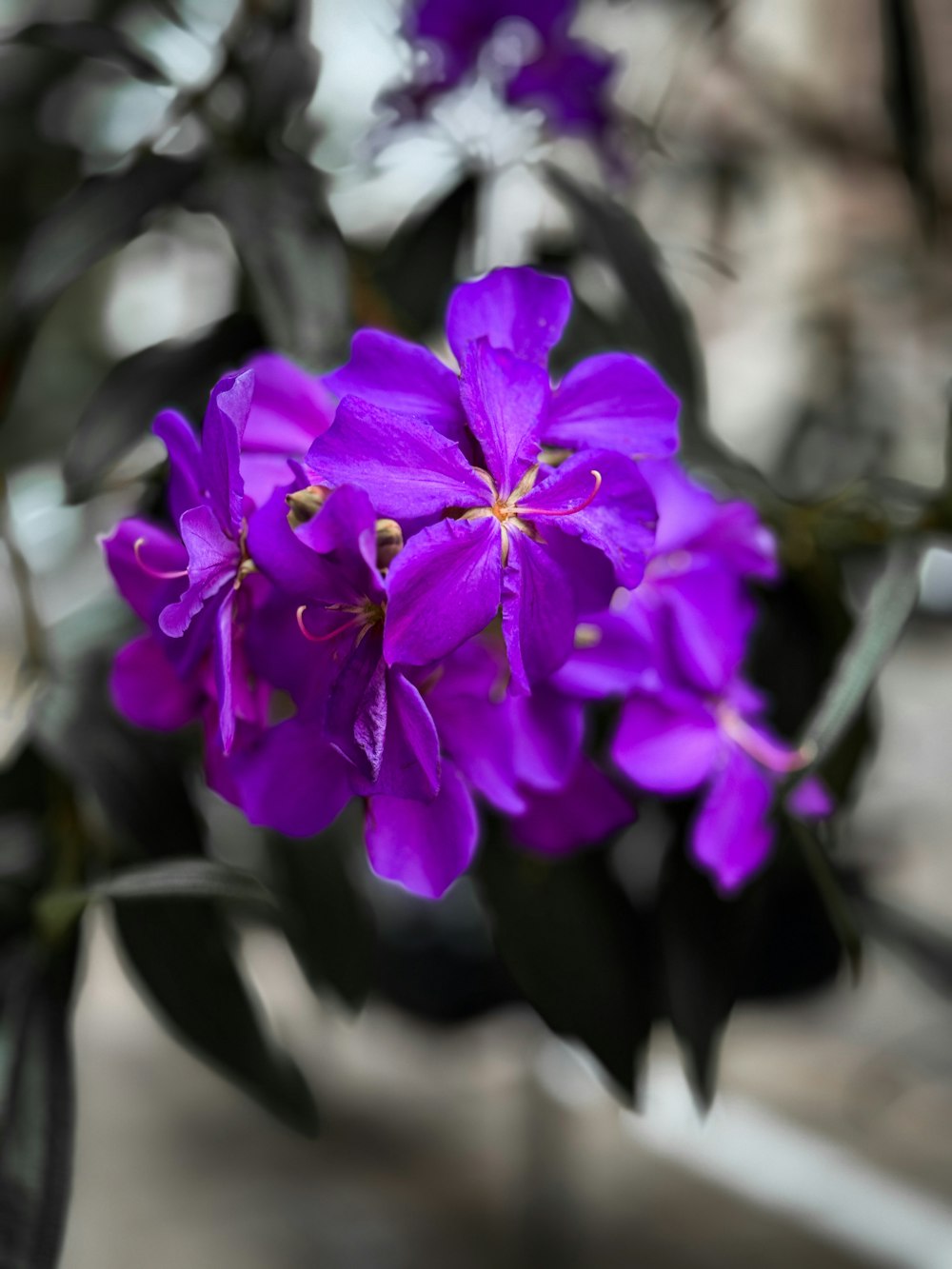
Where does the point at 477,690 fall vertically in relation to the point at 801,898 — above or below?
above

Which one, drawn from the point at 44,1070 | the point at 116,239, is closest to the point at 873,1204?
the point at 44,1070

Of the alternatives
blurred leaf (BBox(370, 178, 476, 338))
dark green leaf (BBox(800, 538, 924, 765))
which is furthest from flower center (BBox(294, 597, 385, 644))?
blurred leaf (BBox(370, 178, 476, 338))

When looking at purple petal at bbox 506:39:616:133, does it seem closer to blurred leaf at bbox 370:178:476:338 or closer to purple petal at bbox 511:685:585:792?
blurred leaf at bbox 370:178:476:338

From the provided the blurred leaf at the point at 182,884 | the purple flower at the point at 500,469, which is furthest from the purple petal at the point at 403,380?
the blurred leaf at the point at 182,884

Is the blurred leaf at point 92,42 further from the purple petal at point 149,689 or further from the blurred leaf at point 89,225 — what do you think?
the purple petal at point 149,689

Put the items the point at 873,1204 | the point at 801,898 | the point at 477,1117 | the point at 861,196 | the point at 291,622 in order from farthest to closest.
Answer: the point at 861,196, the point at 477,1117, the point at 873,1204, the point at 801,898, the point at 291,622

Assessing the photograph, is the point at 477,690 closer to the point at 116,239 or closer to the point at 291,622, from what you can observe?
the point at 291,622

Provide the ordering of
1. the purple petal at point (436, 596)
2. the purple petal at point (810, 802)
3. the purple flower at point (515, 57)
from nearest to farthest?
the purple petal at point (436, 596), the purple petal at point (810, 802), the purple flower at point (515, 57)
